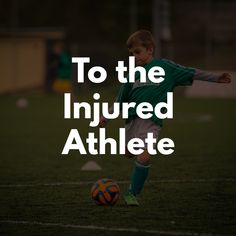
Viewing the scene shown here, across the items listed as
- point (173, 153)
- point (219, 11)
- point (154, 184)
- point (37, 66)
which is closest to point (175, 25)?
point (219, 11)

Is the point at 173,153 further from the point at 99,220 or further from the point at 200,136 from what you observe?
the point at 99,220

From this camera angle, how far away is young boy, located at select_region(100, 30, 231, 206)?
7.55 metres

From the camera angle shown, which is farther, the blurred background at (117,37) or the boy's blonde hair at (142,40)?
the blurred background at (117,37)

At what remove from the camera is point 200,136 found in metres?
14.5

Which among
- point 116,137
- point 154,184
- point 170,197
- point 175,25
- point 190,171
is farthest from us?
point 175,25

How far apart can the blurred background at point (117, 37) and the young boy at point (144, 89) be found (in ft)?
59.0

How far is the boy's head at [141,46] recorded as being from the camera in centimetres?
751

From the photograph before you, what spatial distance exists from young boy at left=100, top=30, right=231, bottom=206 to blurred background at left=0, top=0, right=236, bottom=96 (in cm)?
1799

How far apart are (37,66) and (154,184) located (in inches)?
916

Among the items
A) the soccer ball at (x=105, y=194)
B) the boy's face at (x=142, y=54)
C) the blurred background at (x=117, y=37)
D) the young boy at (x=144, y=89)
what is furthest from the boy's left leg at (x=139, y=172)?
the blurred background at (x=117, y=37)

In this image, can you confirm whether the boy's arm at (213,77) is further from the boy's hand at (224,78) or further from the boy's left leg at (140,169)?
the boy's left leg at (140,169)

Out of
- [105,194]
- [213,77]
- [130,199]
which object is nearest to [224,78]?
[213,77]

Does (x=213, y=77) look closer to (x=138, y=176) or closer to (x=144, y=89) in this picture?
(x=144, y=89)

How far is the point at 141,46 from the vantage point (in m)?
7.52
